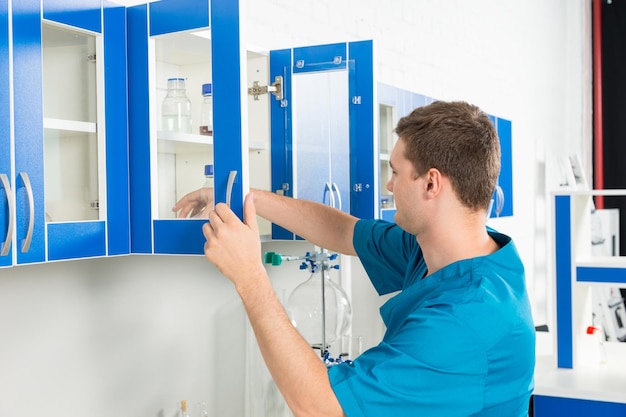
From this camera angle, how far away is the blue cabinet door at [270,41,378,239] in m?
1.87

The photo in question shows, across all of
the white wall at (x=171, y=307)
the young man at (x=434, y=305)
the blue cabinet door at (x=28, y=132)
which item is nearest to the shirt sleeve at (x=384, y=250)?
the young man at (x=434, y=305)

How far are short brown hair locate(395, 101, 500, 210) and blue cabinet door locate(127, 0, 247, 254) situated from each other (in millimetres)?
361

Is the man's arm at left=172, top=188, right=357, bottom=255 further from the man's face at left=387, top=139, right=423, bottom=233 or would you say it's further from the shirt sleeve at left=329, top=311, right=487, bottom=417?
the shirt sleeve at left=329, top=311, right=487, bottom=417

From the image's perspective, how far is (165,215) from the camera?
153cm

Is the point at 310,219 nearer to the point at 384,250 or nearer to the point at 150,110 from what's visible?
the point at 384,250

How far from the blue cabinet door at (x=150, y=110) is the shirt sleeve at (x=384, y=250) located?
558 mm

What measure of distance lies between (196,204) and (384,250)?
56cm

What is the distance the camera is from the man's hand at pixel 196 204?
149 centimetres

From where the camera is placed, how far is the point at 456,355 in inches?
50.1

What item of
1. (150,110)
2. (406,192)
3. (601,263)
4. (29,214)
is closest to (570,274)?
(601,263)

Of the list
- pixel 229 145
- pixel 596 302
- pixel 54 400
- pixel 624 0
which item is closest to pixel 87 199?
pixel 229 145

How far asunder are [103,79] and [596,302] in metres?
4.77

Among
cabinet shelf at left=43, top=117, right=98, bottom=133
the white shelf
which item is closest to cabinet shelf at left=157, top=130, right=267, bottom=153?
cabinet shelf at left=43, top=117, right=98, bottom=133

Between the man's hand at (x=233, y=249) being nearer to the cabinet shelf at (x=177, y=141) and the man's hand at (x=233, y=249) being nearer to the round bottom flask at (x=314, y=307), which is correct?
the cabinet shelf at (x=177, y=141)
